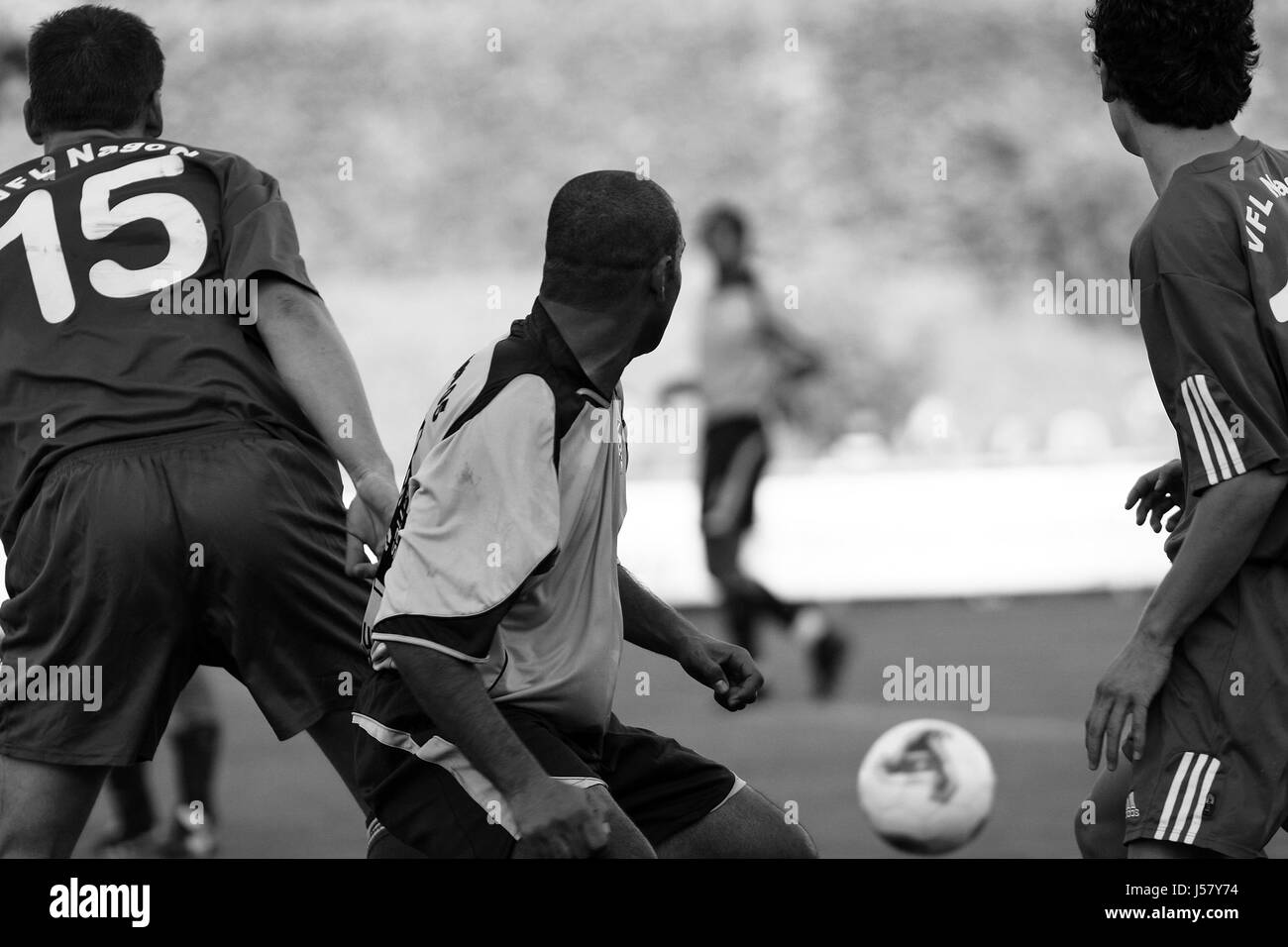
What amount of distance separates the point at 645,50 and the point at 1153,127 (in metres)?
17.1

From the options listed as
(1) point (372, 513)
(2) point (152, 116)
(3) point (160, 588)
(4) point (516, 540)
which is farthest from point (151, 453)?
(4) point (516, 540)

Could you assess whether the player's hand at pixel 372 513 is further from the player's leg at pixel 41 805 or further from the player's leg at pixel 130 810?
the player's leg at pixel 130 810

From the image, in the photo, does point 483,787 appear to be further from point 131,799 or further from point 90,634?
point 131,799

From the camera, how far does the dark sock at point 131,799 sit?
5645 mm


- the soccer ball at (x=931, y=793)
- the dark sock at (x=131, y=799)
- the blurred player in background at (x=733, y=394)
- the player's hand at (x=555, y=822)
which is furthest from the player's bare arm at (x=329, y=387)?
the blurred player in background at (x=733, y=394)

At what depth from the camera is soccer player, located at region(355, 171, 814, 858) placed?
109 inches

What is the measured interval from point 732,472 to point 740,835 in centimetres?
665

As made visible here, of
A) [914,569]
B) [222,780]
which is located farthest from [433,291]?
[222,780]

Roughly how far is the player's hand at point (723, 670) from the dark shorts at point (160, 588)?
72 cm

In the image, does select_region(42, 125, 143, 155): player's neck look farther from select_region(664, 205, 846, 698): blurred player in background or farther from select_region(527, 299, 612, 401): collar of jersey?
select_region(664, 205, 846, 698): blurred player in background

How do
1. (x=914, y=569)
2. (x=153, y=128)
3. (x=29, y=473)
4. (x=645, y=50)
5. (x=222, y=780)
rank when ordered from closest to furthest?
1. (x=29, y=473)
2. (x=153, y=128)
3. (x=222, y=780)
4. (x=914, y=569)
5. (x=645, y=50)

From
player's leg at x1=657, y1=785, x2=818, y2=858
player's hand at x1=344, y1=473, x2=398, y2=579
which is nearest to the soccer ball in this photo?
player's leg at x1=657, y1=785, x2=818, y2=858
